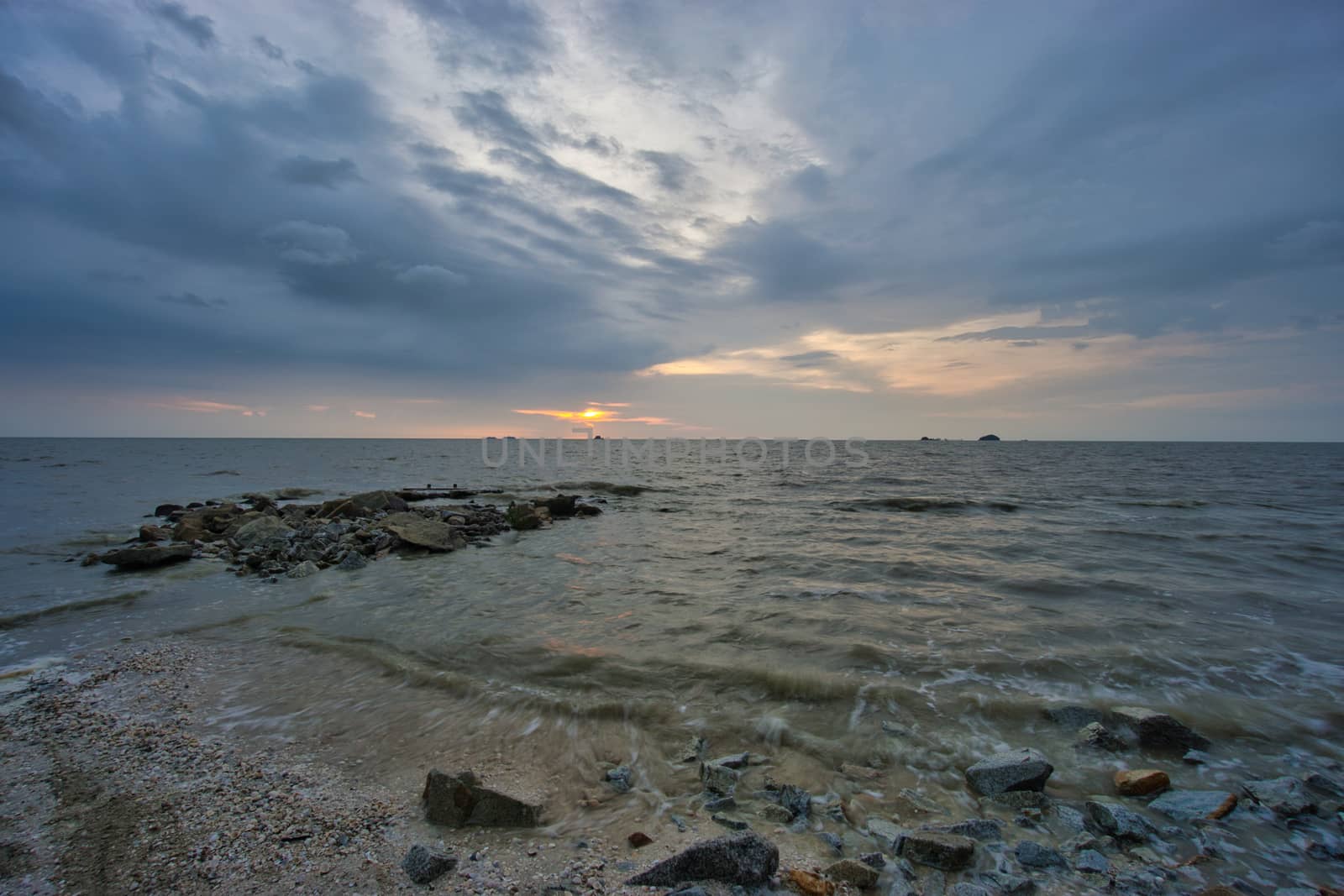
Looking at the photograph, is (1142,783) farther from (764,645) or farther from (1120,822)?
(764,645)

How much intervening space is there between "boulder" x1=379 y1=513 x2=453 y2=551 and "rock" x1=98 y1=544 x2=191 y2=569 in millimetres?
5050

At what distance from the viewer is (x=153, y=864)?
3.63 metres

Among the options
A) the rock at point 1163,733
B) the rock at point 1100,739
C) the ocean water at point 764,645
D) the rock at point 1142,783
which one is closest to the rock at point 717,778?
the ocean water at point 764,645

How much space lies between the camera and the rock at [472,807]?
4.12 m

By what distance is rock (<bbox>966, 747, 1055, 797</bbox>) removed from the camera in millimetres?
4633

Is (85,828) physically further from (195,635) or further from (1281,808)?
(1281,808)

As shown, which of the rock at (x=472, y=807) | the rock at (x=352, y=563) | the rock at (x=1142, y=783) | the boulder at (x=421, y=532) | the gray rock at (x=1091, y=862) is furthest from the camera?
the boulder at (x=421, y=532)

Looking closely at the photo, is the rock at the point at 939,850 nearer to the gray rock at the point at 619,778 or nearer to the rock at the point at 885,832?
the rock at the point at 885,832

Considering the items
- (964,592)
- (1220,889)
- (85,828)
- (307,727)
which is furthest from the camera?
(964,592)

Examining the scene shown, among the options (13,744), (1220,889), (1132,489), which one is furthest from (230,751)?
(1132,489)

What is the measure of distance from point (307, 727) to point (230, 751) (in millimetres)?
666

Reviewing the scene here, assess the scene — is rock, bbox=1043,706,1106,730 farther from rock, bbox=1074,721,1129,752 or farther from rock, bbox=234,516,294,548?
rock, bbox=234,516,294,548

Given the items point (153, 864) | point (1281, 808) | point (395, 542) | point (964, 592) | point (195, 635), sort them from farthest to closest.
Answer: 1. point (395, 542)
2. point (964, 592)
3. point (195, 635)
4. point (1281, 808)
5. point (153, 864)

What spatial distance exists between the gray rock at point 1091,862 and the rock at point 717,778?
8.07ft
